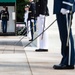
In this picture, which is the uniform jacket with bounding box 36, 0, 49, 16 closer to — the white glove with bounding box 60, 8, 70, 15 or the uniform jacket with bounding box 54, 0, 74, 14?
the uniform jacket with bounding box 54, 0, 74, 14

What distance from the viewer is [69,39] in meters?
7.16

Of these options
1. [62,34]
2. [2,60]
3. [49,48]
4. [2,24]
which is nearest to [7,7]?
[2,24]

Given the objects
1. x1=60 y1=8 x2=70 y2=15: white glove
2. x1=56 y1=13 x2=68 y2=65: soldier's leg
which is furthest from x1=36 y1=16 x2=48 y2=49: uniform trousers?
x1=60 y1=8 x2=70 y2=15: white glove

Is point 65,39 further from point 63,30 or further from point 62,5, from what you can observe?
point 62,5

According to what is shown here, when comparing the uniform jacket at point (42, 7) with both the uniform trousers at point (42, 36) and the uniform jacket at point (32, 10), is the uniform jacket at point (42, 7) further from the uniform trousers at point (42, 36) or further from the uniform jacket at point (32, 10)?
the uniform jacket at point (32, 10)

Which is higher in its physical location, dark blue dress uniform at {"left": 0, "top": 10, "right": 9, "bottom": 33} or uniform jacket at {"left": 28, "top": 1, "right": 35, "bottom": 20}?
uniform jacket at {"left": 28, "top": 1, "right": 35, "bottom": 20}

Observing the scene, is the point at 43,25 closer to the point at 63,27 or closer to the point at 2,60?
the point at 2,60

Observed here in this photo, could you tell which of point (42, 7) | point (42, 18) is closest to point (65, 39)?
point (42, 7)

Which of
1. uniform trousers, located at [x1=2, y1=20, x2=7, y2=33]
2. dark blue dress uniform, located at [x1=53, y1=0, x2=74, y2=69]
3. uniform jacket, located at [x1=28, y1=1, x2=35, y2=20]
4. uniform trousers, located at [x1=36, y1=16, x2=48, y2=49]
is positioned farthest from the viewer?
uniform trousers, located at [x1=2, y1=20, x2=7, y2=33]

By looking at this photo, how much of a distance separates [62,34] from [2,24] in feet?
56.6

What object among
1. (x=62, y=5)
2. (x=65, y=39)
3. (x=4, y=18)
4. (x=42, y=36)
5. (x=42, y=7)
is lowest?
(x=4, y=18)

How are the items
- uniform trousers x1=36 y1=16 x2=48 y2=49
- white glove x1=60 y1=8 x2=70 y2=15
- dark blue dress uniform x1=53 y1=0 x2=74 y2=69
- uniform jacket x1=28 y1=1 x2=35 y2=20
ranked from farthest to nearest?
uniform jacket x1=28 y1=1 x2=35 y2=20 < uniform trousers x1=36 y1=16 x2=48 y2=49 < dark blue dress uniform x1=53 y1=0 x2=74 y2=69 < white glove x1=60 y1=8 x2=70 y2=15

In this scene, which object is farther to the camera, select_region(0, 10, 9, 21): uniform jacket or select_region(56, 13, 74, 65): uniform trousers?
select_region(0, 10, 9, 21): uniform jacket

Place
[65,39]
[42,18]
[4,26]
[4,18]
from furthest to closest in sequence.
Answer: [4,18]
[4,26]
[42,18]
[65,39]
